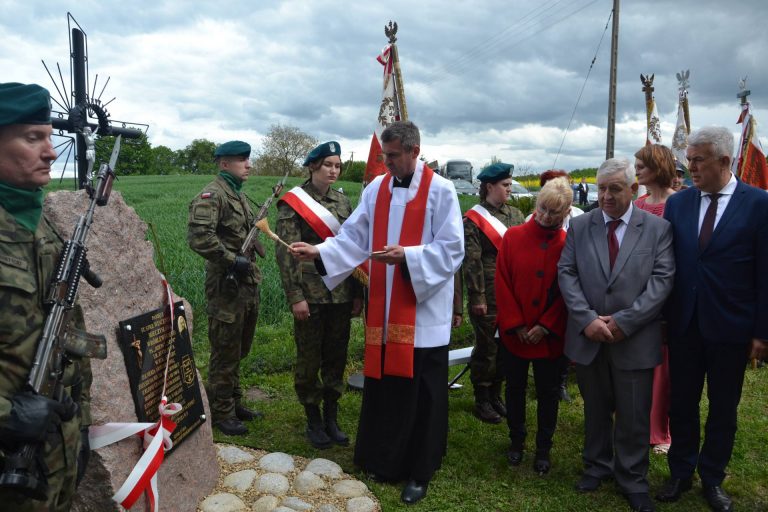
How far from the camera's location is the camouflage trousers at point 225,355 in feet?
14.7

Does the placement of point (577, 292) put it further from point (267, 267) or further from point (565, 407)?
point (267, 267)

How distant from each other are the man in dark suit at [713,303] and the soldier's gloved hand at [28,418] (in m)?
3.40

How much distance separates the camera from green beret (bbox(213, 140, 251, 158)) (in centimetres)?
450

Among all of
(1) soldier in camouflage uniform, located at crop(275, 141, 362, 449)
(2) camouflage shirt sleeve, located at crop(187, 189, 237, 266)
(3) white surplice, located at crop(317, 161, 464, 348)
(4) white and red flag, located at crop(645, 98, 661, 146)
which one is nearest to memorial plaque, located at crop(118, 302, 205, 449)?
(2) camouflage shirt sleeve, located at crop(187, 189, 237, 266)

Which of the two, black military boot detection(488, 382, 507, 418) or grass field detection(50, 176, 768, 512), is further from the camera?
black military boot detection(488, 382, 507, 418)

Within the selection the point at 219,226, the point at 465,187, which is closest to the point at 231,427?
the point at 219,226

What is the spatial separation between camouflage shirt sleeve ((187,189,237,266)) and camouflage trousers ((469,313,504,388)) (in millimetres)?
2138

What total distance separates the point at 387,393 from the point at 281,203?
1634 millimetres

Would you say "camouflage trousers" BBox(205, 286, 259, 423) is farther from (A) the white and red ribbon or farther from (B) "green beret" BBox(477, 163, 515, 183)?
(B) "green beret" BBox(477, 163, 515, 183)

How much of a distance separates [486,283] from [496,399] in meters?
1.12

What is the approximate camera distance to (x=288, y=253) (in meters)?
4.29

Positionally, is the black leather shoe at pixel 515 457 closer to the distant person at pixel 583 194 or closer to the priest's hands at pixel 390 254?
the priest's hands at pixel 390 254

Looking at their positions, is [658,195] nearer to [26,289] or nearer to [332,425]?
[332,425]

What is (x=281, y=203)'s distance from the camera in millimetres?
4371
